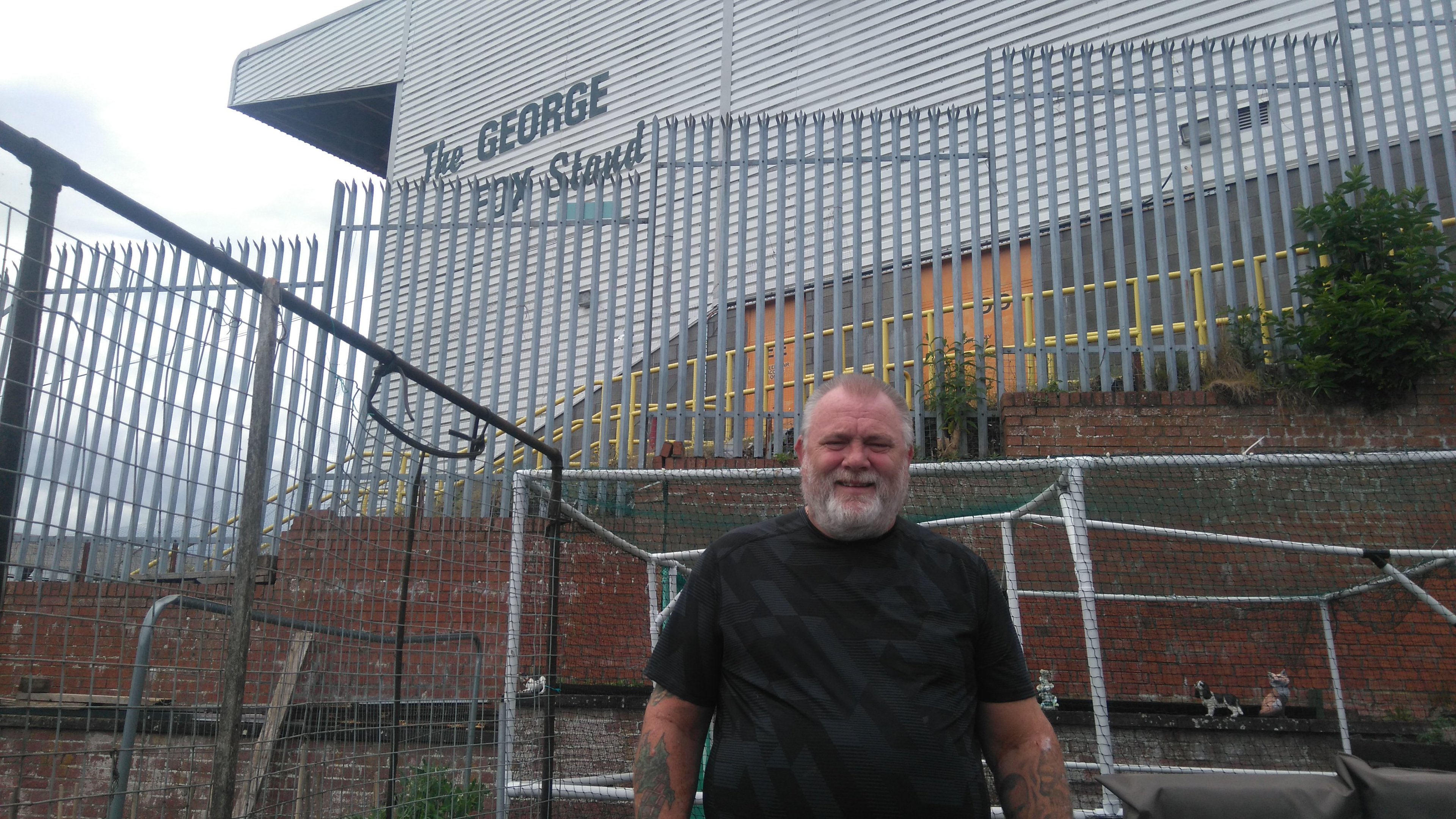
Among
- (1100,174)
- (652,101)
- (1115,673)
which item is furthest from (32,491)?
(652,101)

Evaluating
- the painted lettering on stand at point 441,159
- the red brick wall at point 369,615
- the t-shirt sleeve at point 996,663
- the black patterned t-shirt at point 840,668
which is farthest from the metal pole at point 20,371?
the painted lettering on stand at point 441,159

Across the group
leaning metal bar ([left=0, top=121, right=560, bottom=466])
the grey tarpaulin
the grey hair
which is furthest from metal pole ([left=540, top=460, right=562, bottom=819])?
the grey tarpaulin

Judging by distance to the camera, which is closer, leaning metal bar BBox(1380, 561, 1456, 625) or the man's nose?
the man's nose

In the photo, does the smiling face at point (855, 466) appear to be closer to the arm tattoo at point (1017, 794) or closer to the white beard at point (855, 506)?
the white beard at point (855, 506)

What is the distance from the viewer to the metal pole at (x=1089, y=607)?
159 inches

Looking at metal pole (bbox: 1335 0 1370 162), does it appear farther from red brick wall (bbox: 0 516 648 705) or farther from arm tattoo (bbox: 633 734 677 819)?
arm tattoo (bbox: 633 734 677 819)

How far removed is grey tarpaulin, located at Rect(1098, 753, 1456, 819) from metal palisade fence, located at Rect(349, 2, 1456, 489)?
3458mm

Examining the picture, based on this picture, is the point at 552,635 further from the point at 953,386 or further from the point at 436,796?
the point at 953,386

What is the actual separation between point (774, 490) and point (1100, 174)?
5686mm

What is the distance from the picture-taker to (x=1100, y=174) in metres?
9.23

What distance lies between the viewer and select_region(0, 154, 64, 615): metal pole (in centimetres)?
190

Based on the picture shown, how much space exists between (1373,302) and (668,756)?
5.79m

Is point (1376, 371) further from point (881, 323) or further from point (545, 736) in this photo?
point (545, 736)

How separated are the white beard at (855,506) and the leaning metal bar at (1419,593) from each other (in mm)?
3517
